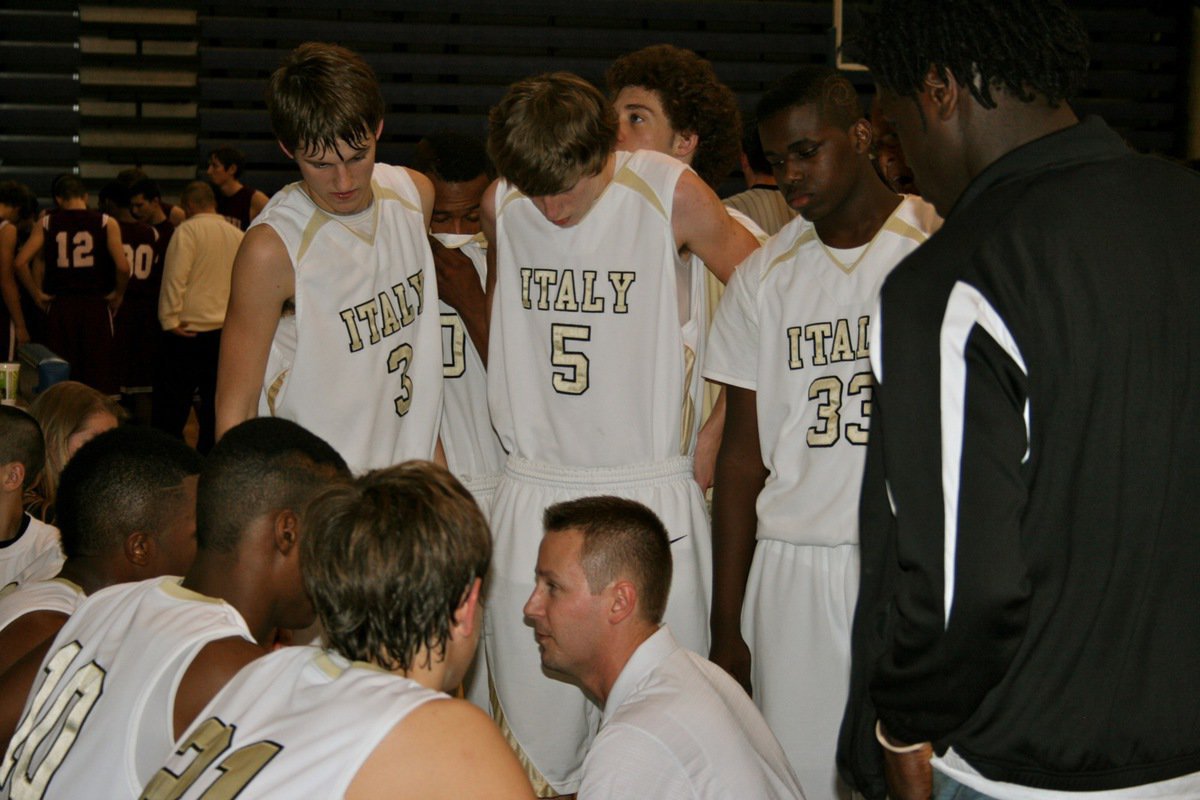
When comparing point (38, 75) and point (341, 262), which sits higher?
point (38, 75)

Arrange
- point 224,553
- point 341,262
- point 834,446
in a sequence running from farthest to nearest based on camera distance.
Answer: point 341,262 < point 834,446 < point 224,553

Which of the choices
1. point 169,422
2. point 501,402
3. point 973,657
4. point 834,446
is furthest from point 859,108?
point 169,422

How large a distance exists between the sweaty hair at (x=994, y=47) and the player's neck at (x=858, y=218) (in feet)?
4.43

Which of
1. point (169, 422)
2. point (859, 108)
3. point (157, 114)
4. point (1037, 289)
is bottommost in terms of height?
point (169, 422)

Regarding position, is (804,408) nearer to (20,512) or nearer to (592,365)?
(592,365)

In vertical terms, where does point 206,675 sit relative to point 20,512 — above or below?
above

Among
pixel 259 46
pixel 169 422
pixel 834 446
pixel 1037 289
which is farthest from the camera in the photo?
pixel 259 46

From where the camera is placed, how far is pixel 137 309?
10039 mm

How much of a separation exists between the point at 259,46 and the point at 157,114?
107 cm

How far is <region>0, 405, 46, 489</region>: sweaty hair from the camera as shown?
3.51 meters

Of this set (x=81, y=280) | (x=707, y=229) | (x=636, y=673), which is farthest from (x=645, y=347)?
(x=81, y=280)

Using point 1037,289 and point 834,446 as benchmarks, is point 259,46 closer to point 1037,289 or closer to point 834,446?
point 834,446

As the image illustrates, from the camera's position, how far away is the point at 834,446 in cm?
299

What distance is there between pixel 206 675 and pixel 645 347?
5.36 ft
